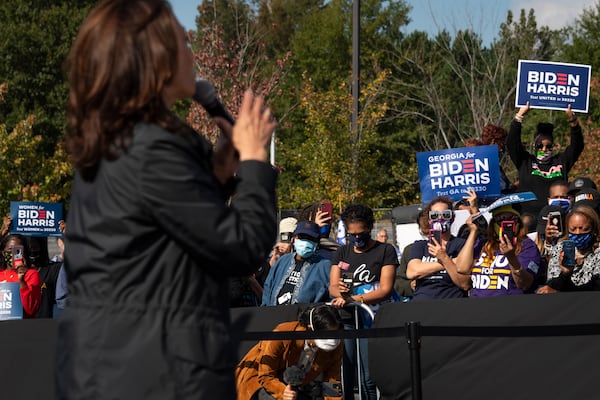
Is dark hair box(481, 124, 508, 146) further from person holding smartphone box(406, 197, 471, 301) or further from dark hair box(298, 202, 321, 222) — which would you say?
person holding smartphone box(406, 197, 471, 301)

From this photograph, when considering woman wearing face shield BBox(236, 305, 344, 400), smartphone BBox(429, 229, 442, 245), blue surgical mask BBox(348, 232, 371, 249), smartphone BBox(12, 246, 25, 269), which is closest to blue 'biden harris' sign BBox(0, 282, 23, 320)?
smartphone BBox(12, 246, 25, 269)

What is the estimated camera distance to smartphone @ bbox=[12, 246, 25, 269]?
10555 mm

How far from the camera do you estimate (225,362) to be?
2.58 m

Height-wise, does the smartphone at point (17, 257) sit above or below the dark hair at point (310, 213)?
below

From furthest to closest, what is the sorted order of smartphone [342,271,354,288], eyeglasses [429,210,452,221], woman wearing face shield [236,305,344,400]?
smartphone [342,271,354,288] → eyeglasses [429,210,452,221] → woman wearing face shield [236,305,344,400]

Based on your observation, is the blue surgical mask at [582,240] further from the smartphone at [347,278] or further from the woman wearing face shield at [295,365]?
the smartphone at [347,278]

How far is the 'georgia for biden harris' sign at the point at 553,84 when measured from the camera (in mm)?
11016

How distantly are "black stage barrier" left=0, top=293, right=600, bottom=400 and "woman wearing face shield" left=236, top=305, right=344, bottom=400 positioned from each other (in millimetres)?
356

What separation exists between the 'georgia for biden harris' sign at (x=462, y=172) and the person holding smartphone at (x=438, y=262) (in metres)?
1.19

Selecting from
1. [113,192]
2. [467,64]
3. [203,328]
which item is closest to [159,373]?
[203,328]

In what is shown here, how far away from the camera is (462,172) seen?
32.2 feet

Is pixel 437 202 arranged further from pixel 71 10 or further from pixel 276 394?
pixel 71 10

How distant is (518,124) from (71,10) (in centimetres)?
4422

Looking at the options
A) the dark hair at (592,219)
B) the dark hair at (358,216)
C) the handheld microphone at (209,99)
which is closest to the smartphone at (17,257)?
the dark hair at (358,216)
